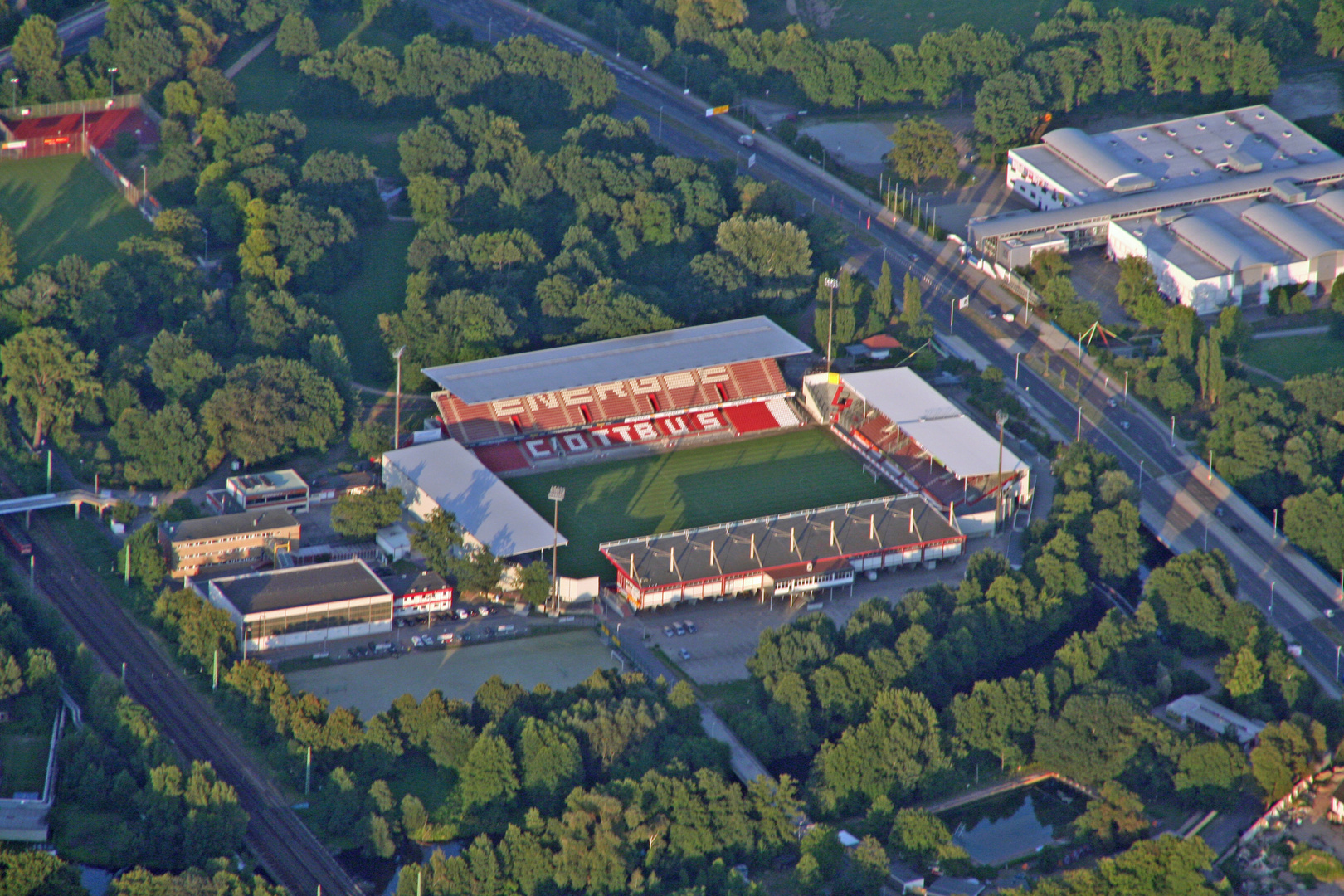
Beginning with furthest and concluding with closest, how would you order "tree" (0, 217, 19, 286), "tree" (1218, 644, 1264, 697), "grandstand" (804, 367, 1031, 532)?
"tree" (0, 217, 19, 286) → "grandstand" (804, 367, 1031, 532) → "tree" (1218, 644, 1264, 697)

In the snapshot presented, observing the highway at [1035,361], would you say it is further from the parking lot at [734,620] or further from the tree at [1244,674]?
the parking lot at [734,620]

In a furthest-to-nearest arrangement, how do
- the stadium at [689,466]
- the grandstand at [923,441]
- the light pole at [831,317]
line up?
1. the light pole at [831,317]
2. the grandstand at [923,441]
3. the stadium at [689,466]

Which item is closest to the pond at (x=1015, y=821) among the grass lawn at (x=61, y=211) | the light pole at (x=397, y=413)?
the light pole at (x=397, y=413)

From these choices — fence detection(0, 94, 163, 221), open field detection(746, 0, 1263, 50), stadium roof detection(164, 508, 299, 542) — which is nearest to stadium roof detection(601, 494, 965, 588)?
stadium roof detection(164, 508, 299, 542)

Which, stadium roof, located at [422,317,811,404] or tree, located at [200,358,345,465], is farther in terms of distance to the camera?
stadium roof, located at [422,317,811,404]

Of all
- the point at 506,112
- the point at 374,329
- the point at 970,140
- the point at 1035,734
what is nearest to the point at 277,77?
the point at 506,112

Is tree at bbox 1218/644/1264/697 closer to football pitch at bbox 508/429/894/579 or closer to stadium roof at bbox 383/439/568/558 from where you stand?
football pitch at bbox 508/429/894/579
